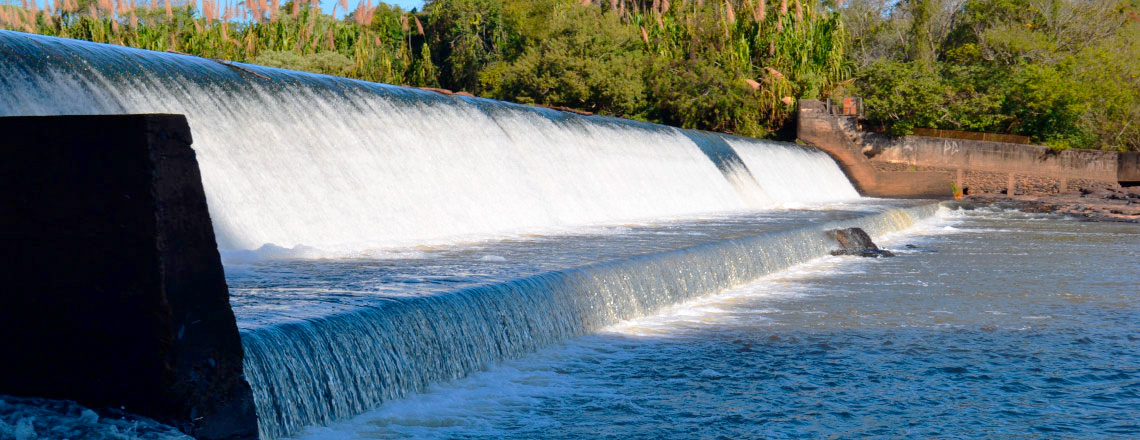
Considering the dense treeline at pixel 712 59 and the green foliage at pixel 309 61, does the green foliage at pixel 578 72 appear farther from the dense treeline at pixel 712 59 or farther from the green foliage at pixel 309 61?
the green foliage at pixel 309 61

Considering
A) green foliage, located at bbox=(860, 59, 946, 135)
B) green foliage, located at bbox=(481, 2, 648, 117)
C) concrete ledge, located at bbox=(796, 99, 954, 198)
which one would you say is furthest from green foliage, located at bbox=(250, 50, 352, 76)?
green foliage, located at bbox=(860, 59, 946, 135)

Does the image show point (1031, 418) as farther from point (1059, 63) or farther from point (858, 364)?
point (1059, 63)

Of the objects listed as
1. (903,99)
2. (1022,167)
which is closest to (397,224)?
(1022,167)

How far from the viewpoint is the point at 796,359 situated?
7.98 m

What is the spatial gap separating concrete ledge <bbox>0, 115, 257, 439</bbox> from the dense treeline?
28.7 meters

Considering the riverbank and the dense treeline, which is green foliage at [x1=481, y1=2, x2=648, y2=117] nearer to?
the dense treeline

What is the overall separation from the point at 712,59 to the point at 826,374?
33.3 metres

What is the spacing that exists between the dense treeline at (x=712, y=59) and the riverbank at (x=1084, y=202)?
3116mm

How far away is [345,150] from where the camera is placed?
1285cm

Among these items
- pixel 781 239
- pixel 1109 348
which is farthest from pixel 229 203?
pixel 1109 348

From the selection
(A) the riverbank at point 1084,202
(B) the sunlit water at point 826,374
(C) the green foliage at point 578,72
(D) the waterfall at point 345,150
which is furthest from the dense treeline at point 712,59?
(B) the sunlit water at point 826,374

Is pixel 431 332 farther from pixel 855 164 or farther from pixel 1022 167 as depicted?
pixel 1022 167

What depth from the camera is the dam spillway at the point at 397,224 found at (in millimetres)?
6141

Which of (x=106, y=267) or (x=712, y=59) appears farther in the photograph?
A: (x=712, y=59)
